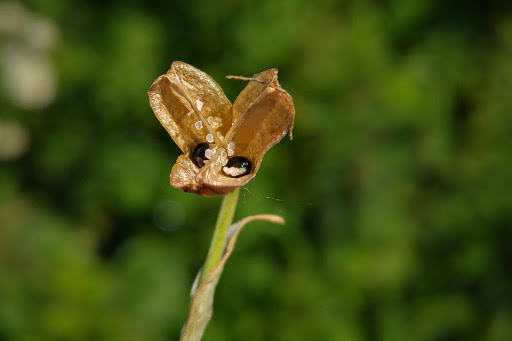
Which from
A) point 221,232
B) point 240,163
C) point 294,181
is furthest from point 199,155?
point 294,181

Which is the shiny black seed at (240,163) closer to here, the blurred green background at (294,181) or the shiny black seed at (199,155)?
the shiny black seed at (199,155)

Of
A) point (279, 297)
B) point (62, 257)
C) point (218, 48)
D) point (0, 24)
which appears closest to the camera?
point (279, 297)

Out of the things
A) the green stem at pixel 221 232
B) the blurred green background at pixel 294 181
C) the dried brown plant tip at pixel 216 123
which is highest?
the dried brown plant tip at pixel 216 123

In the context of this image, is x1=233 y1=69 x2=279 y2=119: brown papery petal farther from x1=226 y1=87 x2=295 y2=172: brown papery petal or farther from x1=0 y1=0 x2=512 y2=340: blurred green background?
x1=0 y1=0 x2=512 y2=340: blurred green background

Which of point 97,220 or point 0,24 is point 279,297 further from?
point 0,24

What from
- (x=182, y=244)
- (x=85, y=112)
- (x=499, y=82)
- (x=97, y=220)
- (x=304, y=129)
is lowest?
(x=97, y=220)

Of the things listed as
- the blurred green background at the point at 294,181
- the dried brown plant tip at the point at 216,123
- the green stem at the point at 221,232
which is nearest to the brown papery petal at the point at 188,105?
the dried brown plant tip at the point at 216,123

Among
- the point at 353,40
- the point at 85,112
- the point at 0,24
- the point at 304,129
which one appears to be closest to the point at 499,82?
the point at 353,40

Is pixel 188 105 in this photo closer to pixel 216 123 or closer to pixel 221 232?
pixel 216 123
